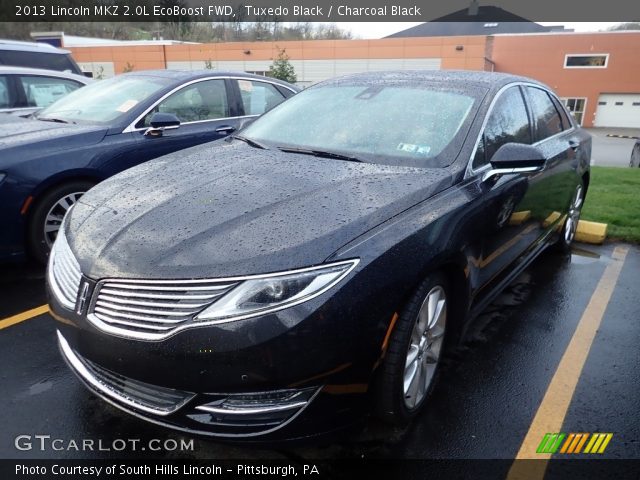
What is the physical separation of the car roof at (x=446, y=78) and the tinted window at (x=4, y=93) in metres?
5.05

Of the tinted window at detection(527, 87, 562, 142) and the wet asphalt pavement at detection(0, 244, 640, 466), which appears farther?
the tinted window at detection(527, 87, 562, 142)

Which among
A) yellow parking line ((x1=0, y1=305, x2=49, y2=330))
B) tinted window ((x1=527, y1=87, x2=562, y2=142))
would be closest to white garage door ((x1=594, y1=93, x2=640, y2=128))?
tinted window ((x1=527, y1=87, x2=562, y2=142))

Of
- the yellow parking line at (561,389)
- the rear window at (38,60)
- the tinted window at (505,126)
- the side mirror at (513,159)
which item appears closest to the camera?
the yellow parking line at (561,389)

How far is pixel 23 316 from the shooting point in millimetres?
3398

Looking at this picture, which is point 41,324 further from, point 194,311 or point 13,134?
point 194,311

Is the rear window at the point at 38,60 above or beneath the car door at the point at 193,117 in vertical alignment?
above

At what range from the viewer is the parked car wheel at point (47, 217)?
387 centimetres

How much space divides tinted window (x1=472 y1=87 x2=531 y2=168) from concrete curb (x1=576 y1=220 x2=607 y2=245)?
2.38m

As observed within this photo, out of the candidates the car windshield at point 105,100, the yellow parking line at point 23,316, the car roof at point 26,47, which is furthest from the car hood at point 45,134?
the car roof at point 26,47

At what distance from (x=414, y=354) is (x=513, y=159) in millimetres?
1248

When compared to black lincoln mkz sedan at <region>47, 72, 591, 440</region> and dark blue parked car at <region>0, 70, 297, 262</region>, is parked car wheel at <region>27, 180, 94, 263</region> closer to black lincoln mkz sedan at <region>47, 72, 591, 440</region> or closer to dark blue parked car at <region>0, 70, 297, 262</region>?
dark blue parked car at <region>0, 70, 297, 262</region>

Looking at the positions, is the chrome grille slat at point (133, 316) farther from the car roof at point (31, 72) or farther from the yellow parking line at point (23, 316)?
the car roof at point (31, 72)

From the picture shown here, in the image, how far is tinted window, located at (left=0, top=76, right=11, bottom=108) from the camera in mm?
6551

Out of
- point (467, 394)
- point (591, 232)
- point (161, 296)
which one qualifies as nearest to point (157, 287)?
point (161, 296)
